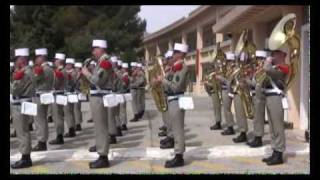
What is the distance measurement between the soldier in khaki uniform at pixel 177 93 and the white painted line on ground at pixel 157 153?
82cm

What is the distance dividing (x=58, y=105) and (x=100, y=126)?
322 cm

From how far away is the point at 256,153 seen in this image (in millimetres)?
9727

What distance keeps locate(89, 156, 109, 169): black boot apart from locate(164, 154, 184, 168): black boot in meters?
0.92

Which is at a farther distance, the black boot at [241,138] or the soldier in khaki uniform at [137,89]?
the soldier in khaki uniform at [137,89]

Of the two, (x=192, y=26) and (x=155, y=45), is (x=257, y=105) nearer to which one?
(x=192, y=26)

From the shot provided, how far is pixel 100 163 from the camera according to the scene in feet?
28.6

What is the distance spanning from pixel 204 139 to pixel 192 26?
851 inches

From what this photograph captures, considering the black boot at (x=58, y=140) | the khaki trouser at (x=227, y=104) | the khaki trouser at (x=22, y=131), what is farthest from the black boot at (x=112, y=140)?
the khaki trouser at (x=22, y=131)

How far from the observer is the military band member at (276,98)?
8.61 m

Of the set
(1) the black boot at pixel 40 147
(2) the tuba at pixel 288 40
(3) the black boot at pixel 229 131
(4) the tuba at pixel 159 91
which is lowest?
(1) the black boot at pixel 40 147

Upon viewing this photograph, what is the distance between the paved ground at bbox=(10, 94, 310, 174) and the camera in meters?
8.47

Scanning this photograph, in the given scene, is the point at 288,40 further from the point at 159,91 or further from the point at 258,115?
the point at 159,91

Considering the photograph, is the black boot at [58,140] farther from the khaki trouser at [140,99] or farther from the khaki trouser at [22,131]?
the khaki trouser at [140,99]
